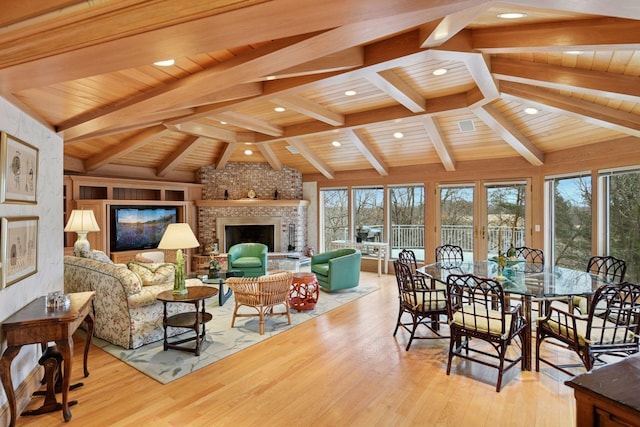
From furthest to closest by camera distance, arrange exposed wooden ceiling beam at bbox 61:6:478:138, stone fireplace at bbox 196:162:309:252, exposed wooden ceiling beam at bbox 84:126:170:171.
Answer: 1. stone fireplace at bbox 196:162:309:252
2. exposed wooden ceiling beam at bbox 84:126:170:171
3. exposed wooden ceiling beam at bbox 61:6:478:138

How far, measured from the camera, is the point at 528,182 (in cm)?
655

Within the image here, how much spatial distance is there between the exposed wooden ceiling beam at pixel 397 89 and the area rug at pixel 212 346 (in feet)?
10.8

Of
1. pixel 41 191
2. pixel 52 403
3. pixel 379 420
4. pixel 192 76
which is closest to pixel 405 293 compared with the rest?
pixel 379 420

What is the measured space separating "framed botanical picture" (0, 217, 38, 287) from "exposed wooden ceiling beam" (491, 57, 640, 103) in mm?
4655

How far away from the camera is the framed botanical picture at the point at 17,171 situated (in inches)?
98.2

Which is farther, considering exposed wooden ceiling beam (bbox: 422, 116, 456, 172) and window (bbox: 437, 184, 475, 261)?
window (bbox: 437, 184, 475, 261)

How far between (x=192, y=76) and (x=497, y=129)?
4711 mm

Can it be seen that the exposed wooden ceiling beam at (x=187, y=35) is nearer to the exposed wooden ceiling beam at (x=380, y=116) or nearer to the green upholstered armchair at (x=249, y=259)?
the exposed wooden ceiling beam at (x=380, y=116)

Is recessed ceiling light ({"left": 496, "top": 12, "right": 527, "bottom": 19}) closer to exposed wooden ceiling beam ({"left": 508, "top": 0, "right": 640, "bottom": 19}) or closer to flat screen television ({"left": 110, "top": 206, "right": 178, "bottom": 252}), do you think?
exposed wooden ceiling beam ({"left": 508, "top": 0, "right": 640, "bottom": 19})

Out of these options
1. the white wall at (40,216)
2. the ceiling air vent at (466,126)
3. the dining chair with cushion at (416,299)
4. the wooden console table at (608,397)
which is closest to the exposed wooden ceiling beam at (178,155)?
the white wall at (40,216)

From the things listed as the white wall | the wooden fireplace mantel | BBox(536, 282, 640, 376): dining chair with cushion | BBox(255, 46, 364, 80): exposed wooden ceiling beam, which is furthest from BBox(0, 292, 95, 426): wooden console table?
the wooden fireplace mantel

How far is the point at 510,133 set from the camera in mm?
5555

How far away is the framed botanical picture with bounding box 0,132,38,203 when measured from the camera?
2.49 meters

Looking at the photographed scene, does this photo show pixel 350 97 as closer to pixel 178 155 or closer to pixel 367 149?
pixel 367 149
